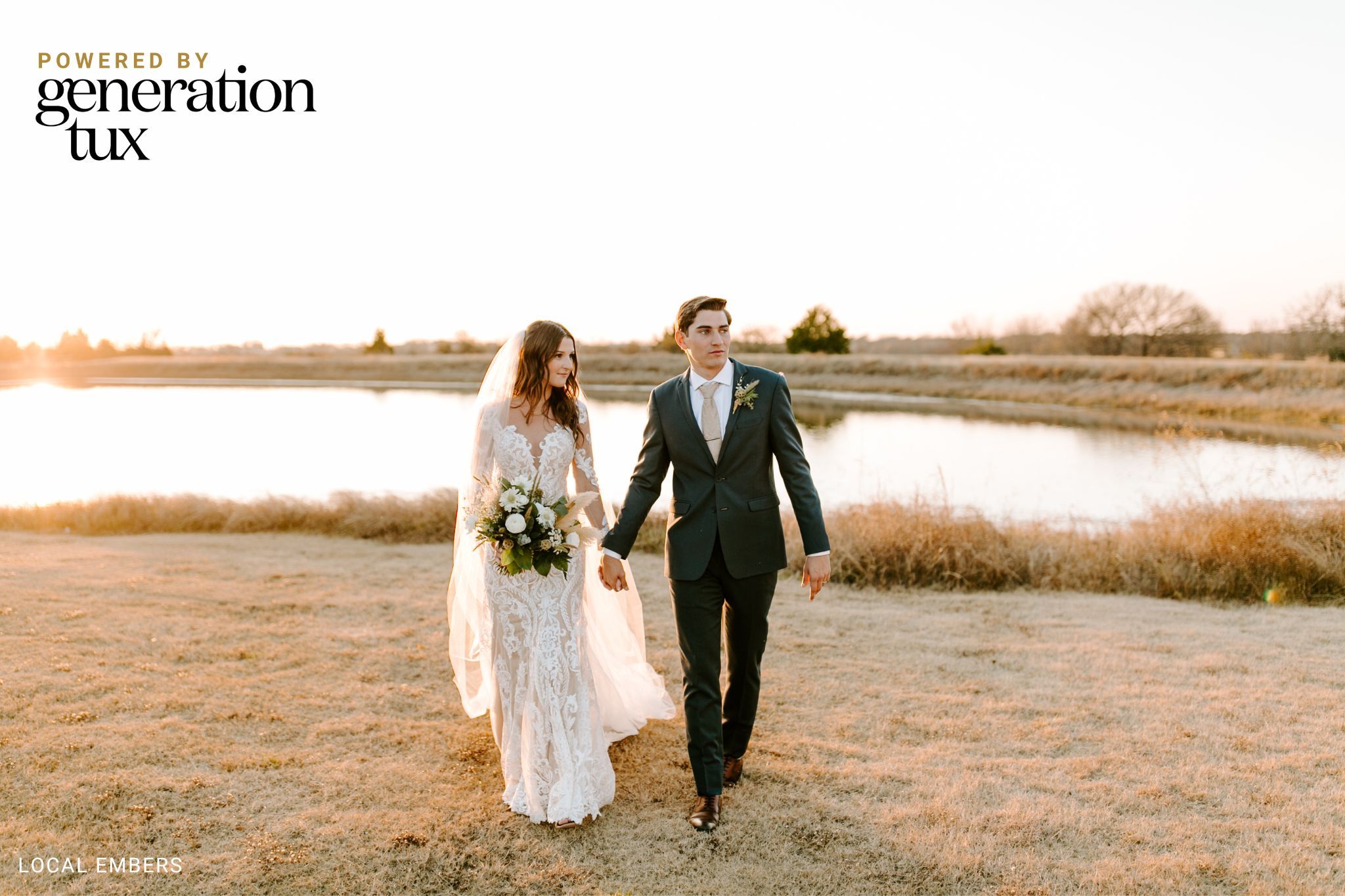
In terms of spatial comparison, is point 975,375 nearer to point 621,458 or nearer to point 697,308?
point 621,458

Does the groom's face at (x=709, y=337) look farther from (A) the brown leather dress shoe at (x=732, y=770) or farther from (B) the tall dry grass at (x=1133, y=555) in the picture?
(B) the tall dry grass at (x=1133, y=555)

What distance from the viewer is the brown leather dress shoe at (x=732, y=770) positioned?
436cm

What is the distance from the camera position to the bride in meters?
4.04

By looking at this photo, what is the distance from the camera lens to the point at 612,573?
4105mm

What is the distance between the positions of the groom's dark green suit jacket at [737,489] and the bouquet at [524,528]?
0.30m

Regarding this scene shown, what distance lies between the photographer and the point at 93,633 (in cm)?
630

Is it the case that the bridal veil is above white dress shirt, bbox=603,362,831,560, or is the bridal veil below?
below

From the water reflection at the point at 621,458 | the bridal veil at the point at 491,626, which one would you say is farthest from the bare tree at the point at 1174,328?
the bridal veil at the point at 491,626

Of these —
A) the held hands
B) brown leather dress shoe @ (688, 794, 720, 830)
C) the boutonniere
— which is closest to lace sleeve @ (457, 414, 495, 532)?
the held hands

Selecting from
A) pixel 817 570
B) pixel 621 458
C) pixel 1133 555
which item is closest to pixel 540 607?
pixel 817 570

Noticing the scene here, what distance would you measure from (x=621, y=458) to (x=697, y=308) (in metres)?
15.3

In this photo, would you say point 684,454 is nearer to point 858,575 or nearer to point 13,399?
point 858,575

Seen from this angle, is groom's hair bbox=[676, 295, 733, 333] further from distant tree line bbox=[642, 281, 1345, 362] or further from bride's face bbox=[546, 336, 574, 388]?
distant tree line bbox=[642, 281, 1345, 362]

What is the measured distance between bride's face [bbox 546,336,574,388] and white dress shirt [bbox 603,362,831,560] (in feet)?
2.03
